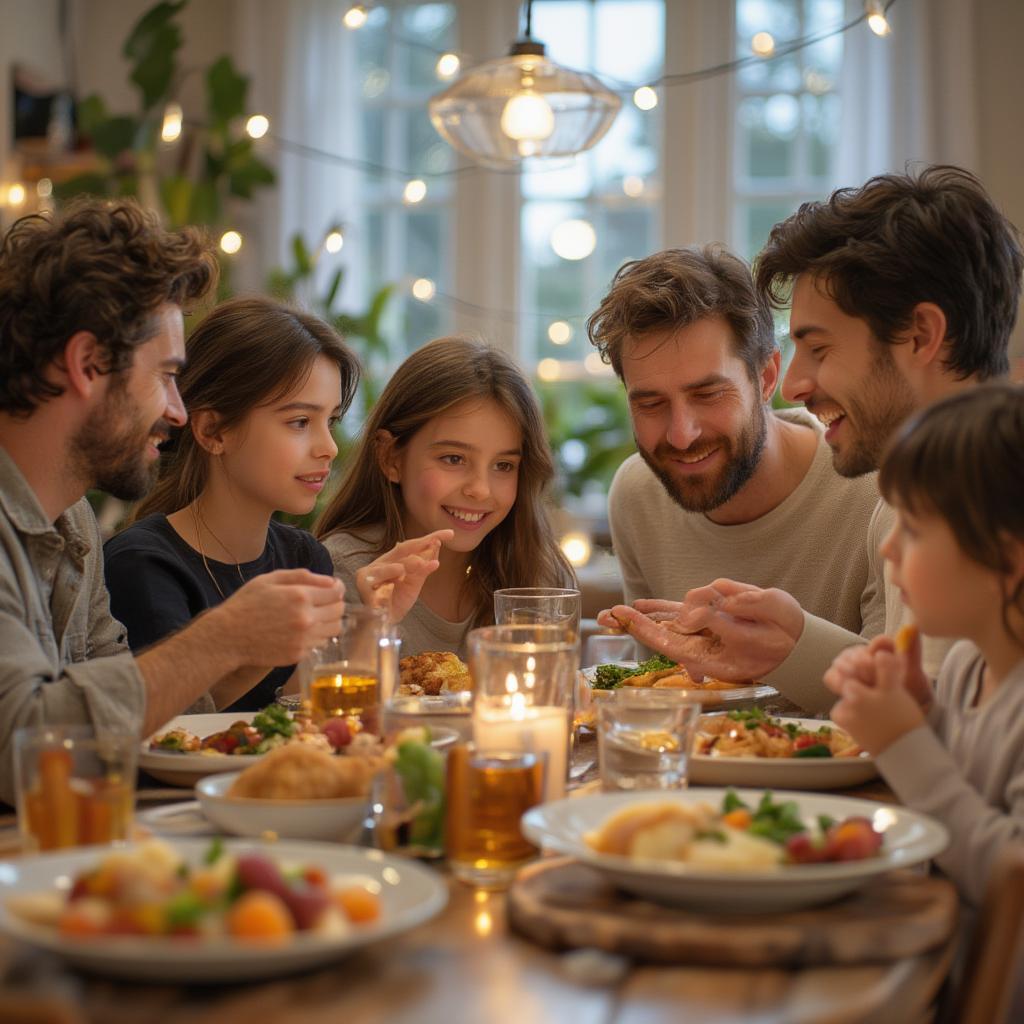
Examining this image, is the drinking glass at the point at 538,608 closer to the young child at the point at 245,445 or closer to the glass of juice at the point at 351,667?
the glass of juice at the point at 351,667

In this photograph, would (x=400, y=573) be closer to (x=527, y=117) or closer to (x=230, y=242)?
(x=527, y=117)

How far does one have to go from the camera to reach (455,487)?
9.60 ft

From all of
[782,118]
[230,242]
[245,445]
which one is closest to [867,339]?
[245,445]

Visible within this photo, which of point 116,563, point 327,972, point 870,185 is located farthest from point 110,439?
point 870,185

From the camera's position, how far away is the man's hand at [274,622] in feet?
5.63

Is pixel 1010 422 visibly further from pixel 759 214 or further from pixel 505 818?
pixel 759 214

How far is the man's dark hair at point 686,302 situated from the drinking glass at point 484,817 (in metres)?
1.61

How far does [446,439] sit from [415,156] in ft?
15.6

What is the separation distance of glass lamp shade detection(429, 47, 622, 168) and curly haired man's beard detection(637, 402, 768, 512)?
112cm

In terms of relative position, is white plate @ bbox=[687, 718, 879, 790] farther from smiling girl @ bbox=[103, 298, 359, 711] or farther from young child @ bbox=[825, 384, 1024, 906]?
smiling girl @ bbox=[103, 298, 359, 711]

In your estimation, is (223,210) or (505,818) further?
(223,210)

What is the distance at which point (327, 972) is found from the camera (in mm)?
1022

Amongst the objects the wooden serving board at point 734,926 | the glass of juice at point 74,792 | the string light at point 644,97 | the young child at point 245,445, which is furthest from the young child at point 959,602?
the string light at point 644,97

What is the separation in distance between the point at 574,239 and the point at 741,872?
20.8 feet
